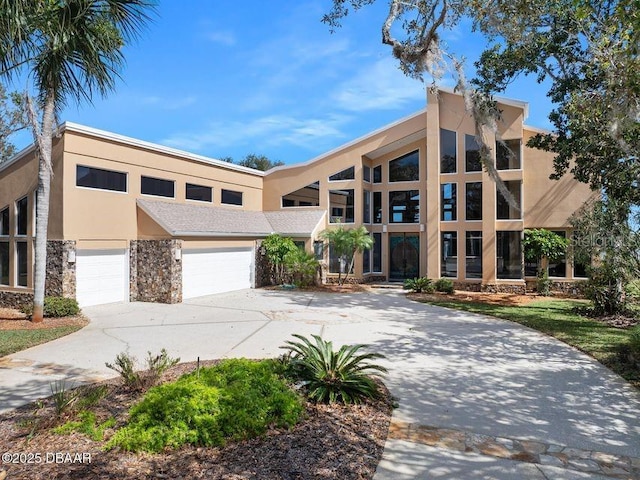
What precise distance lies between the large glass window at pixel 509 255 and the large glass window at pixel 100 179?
15314 mm

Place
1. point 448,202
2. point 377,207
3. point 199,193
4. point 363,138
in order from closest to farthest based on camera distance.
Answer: point 199,193
point 448,202
point 363,138
point 377,207

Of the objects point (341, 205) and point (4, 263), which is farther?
point (341, 205)

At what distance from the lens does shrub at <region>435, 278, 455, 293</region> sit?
17.0 meters

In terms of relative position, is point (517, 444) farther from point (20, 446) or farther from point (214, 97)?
point (214, 97)

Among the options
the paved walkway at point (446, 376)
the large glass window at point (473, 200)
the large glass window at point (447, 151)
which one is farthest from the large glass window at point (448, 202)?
the paved walkway at point (446, 376)

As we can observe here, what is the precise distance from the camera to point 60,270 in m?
12.2

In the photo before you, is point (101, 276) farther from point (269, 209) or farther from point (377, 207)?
point (377, 207)

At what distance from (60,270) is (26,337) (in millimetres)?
3967

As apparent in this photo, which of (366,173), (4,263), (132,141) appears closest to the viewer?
(4,263)

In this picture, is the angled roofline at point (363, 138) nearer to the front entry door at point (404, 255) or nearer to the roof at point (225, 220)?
the roof at point (225, 220)

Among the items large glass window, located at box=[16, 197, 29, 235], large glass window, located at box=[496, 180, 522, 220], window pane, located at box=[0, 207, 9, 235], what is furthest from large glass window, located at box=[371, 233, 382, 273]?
window pane, located at box=[0, 207, 9, 235]

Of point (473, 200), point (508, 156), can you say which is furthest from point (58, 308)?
point (508, 156)

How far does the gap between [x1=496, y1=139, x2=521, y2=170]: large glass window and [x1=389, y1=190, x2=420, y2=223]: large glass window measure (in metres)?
3.93

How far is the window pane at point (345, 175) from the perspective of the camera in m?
19.8
